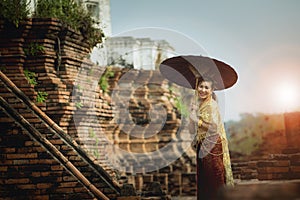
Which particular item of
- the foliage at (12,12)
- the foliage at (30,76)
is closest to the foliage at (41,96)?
the foliage at (30,76)

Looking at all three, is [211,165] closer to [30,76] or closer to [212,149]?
[212,149]

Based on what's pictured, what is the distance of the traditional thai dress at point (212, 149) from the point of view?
20.6 feet

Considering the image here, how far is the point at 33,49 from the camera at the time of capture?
8.04m

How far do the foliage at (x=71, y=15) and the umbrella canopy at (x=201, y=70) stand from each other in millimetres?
2614

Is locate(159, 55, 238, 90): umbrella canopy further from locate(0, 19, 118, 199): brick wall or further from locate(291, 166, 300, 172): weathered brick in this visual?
locate(291, 166, 300, 172): weathered brick

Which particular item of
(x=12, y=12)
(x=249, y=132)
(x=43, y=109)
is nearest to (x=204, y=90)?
(x=43, y=109)

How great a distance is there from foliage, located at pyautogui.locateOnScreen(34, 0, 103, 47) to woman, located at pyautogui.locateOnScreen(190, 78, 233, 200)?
3.13m

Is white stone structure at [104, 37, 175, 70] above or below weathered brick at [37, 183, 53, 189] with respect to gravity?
above

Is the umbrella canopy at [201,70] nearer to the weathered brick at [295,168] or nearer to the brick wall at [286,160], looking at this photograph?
the brick wall at [286,160]

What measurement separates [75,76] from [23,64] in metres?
1.00

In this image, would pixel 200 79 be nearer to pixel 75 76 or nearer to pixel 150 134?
pixel 75 76

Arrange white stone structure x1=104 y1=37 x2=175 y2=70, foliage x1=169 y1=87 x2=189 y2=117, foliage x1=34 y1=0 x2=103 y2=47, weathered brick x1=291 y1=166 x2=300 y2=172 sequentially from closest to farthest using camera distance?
1. weathered brick x1=291 y1=166 x2=300 y2=172
2. foliage x1=34 y1=0 x2=103 y2=47
3. foliage x1=169 y1=87 x2=189 y2=117
4. white stone structure x1=104 y1=37 x2=175 y2=70

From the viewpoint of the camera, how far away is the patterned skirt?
248 inches

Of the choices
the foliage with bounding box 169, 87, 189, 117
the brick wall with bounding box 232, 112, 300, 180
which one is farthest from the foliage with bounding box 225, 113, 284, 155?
the brick wall with bounding box 232, 112, 300, 180
